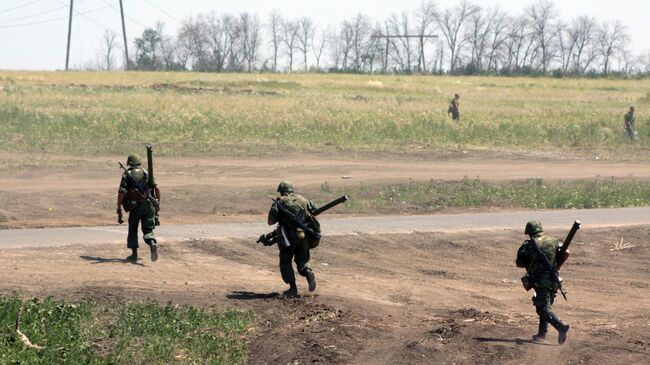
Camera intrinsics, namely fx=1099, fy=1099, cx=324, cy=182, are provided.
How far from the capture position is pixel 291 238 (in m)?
13.9

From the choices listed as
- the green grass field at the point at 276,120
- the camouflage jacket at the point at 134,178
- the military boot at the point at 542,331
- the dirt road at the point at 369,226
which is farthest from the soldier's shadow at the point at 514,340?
the green grass field at the point at 276,120

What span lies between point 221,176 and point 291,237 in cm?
1766

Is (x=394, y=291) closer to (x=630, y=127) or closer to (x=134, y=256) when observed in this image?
(x=134, y=256)

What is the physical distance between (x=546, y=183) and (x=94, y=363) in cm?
2138

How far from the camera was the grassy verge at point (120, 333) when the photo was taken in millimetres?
11094

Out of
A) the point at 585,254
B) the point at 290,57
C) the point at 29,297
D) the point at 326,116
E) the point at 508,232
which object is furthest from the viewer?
the point at 290,57

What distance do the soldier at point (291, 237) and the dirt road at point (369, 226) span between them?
513 cm

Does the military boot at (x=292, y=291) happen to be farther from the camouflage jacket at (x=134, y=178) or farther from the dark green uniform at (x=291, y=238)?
the camouflage jacket at (x=134, y=178)

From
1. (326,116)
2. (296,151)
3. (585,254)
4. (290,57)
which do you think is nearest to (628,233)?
(585,254)

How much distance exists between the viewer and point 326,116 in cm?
4638

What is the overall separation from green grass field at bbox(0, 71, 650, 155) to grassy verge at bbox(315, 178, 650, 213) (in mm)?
11013

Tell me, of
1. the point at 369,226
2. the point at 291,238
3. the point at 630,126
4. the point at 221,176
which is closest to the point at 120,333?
the point at 291,238

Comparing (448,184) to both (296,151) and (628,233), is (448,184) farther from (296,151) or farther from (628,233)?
(296,151)

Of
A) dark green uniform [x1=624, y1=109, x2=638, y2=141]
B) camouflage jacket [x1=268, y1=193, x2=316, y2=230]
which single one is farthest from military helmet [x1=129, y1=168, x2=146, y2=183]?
dark green uniform [x1=624, y1=109, x2=638, y2=141]
